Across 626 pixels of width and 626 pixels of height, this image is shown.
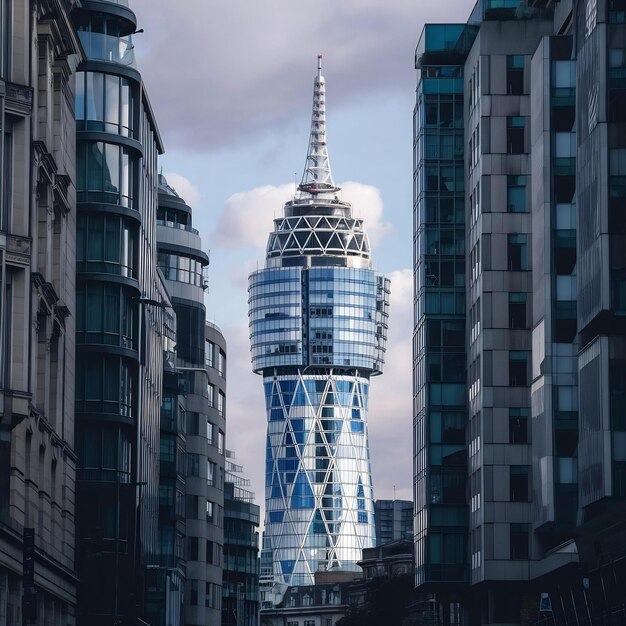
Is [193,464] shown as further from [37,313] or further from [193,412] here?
[37,313]

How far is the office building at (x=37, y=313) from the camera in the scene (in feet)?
195

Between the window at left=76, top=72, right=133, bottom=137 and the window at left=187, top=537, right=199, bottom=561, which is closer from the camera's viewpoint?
the window at left=76, top=72, right=133, bottom=137

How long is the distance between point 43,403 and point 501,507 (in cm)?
5953

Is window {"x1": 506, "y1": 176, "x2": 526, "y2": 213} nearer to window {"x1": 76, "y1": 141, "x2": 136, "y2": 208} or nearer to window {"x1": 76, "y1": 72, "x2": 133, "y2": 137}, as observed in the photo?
window {"x1": 76, "y1": 72, "x2": 133, "y2": 137}

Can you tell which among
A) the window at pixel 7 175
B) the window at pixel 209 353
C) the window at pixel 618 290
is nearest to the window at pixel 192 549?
the window at pixel 209 353

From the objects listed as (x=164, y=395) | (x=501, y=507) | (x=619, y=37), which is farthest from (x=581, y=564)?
(x=164, y=395)

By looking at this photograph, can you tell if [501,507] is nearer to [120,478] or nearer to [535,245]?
[535,245]

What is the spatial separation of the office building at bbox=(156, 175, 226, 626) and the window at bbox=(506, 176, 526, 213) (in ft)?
97.5

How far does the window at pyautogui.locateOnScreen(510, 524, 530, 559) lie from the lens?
124m

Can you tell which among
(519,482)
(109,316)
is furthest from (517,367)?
(109,316)

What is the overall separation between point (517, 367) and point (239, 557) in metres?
69.2

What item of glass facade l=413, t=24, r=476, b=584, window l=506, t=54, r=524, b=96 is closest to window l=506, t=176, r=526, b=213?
window l=506, t=54, r=524, b=96

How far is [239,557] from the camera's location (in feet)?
618

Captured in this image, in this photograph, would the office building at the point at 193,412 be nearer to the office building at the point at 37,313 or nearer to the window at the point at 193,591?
the window at the point at 193,591
